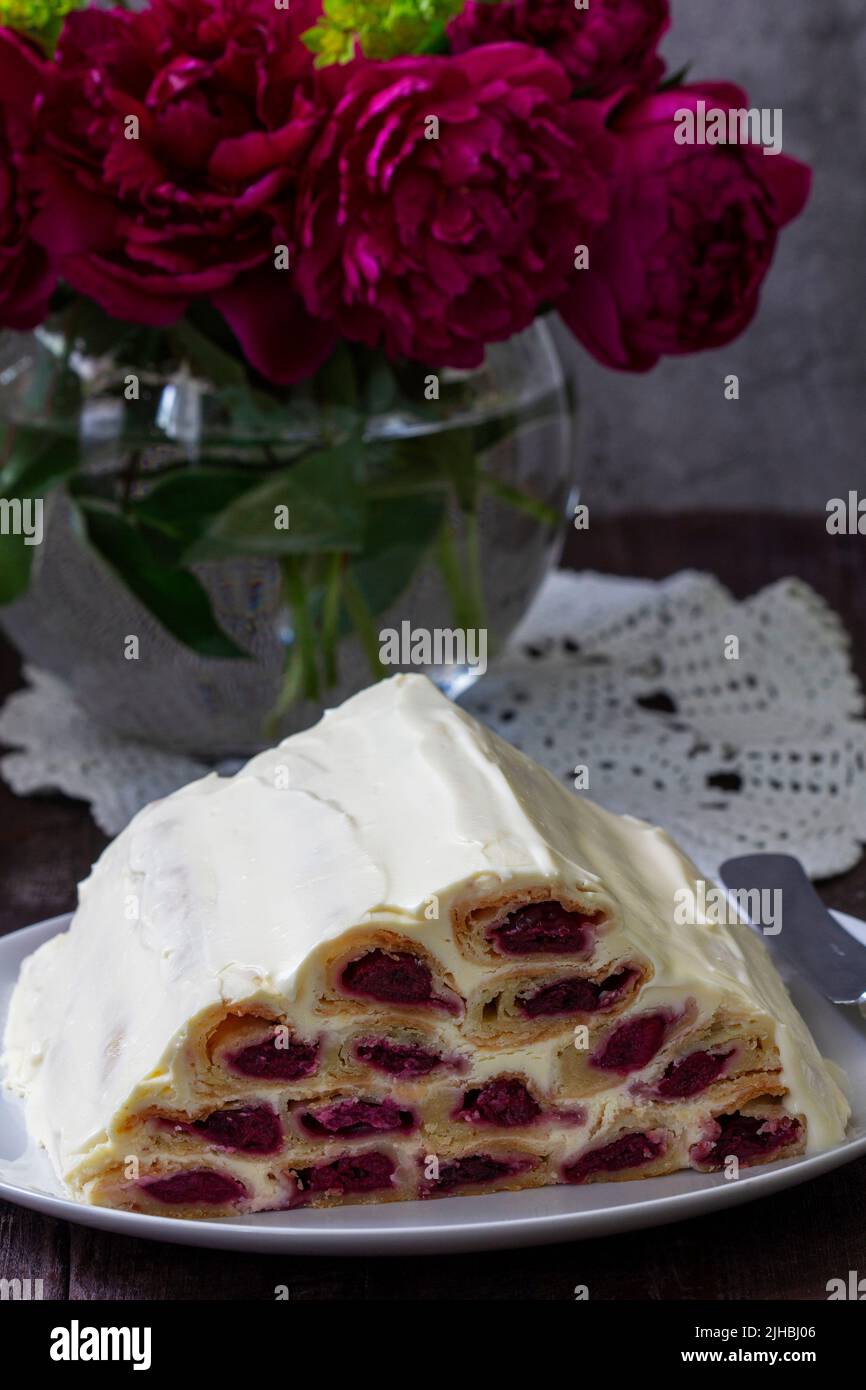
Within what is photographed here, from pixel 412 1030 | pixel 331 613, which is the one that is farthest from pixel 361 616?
pixel 412 1030

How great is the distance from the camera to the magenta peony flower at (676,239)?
0.99m

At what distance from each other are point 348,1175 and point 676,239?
1.86 ft

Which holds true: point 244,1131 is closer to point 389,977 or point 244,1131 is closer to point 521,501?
point 389,977

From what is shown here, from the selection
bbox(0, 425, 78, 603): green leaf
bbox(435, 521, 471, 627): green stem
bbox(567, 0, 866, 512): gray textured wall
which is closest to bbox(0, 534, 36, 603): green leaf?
bbox(0, 425, 78, 603): green leaf

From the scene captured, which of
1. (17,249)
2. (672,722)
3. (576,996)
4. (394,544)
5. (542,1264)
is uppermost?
(17,249)

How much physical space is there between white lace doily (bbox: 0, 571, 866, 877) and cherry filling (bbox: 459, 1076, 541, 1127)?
13.5 inches

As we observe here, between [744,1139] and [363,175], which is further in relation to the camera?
[363,175]

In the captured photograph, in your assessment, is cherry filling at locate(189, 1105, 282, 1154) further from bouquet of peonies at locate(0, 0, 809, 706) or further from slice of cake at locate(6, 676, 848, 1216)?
bouquet of peonies at locate(0, 0, 809, 706)

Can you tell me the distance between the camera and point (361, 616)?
110 centimetres

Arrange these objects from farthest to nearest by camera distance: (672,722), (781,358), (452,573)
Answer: (781,358), (672,722), (452,573)
